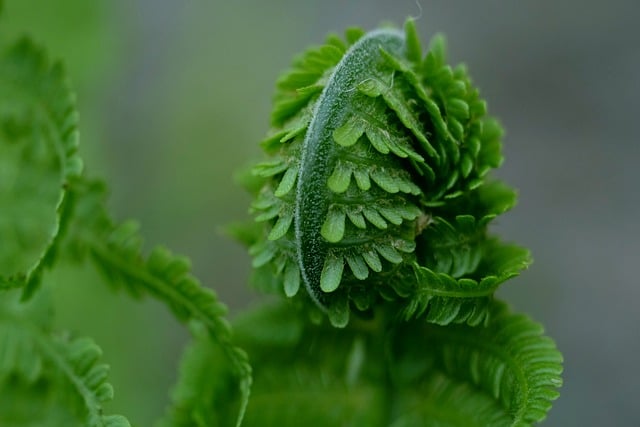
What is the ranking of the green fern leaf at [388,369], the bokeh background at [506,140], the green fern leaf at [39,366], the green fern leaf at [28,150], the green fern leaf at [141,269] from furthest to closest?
the bokeh background at [506,140], the green fern leaf at [28,150], the green fern leaf at [39,366], the green fern leaf at [141,269], the green fern leaf at [388,369]

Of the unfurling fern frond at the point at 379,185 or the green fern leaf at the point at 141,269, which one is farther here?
the green fern leaf at the point at 141,269

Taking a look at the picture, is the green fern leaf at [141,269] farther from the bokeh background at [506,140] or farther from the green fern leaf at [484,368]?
the bokeh background at [506,140]

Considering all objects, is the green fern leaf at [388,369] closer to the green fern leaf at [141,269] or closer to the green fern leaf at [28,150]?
the green fern leaf at [141,269]

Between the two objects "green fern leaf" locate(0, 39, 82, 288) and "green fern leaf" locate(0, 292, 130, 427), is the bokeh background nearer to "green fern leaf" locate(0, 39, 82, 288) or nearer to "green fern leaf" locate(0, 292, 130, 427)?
"green fern leaf" locate(0, 39, 82, 288)

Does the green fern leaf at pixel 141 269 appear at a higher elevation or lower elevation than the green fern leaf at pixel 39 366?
higher

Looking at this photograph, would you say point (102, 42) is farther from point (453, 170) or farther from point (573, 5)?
point (573, 5)

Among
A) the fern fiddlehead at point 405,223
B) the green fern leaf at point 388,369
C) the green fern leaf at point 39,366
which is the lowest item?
the green fern leaf at point 39,366

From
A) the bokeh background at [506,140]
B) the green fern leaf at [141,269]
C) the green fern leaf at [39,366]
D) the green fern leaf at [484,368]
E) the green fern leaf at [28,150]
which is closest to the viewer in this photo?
the green fern leaf at [484,368]

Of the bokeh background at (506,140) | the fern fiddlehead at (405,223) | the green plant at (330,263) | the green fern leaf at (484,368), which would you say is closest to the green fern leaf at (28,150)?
the green plant at (330,263)
